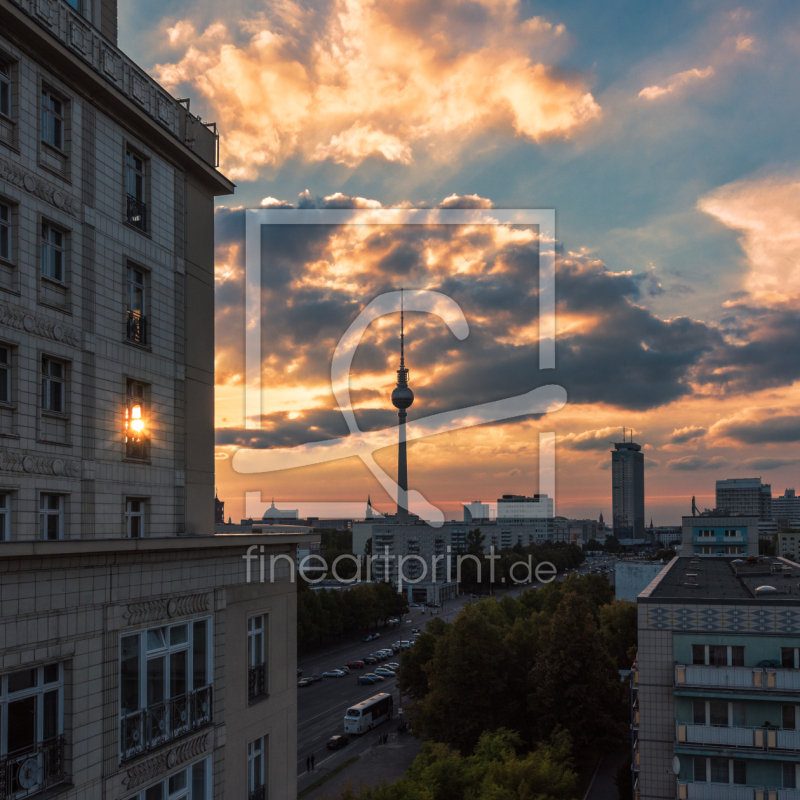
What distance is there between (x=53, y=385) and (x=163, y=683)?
648 cm

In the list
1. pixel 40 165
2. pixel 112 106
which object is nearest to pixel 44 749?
pixel 40 165

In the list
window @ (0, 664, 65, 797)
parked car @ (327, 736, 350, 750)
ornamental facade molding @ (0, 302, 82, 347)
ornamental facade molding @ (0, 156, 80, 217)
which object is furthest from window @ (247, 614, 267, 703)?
parked car @ (327, 736, 350, 750)

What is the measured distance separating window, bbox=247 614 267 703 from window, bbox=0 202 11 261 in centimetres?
986

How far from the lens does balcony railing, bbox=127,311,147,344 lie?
17.1 meters

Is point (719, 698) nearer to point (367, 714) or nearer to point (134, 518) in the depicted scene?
point (134, 518)

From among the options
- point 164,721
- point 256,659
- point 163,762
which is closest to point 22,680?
point 164,721

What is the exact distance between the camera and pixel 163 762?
1384cm

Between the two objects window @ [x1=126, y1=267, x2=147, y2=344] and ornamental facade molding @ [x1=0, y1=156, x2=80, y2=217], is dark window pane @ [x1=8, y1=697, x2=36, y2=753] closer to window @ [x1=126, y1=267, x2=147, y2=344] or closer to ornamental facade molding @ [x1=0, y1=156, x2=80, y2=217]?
window @ [x1=126, y1=267, x2=147, y2=344]

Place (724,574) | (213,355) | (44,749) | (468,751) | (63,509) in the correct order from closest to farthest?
(44,749)
(63,509)
(213,355)
(724,574)
(468,751)

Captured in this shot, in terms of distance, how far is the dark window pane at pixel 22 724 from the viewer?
10.7 m

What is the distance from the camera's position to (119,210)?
16734 mm

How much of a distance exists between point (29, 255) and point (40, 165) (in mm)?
1910

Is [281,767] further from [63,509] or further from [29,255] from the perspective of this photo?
[29,255]

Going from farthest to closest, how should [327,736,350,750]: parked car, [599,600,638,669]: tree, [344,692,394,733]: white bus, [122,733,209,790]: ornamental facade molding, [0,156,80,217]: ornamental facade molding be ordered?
1. [599,600,638,669]: tree
2. [344,692,394,733]: white bus
3. [327,736,350,750]: parked car
4. [0,156,80,217]: ornamental facade molding
5. [122,733,209,790]: ornamental facade molding
